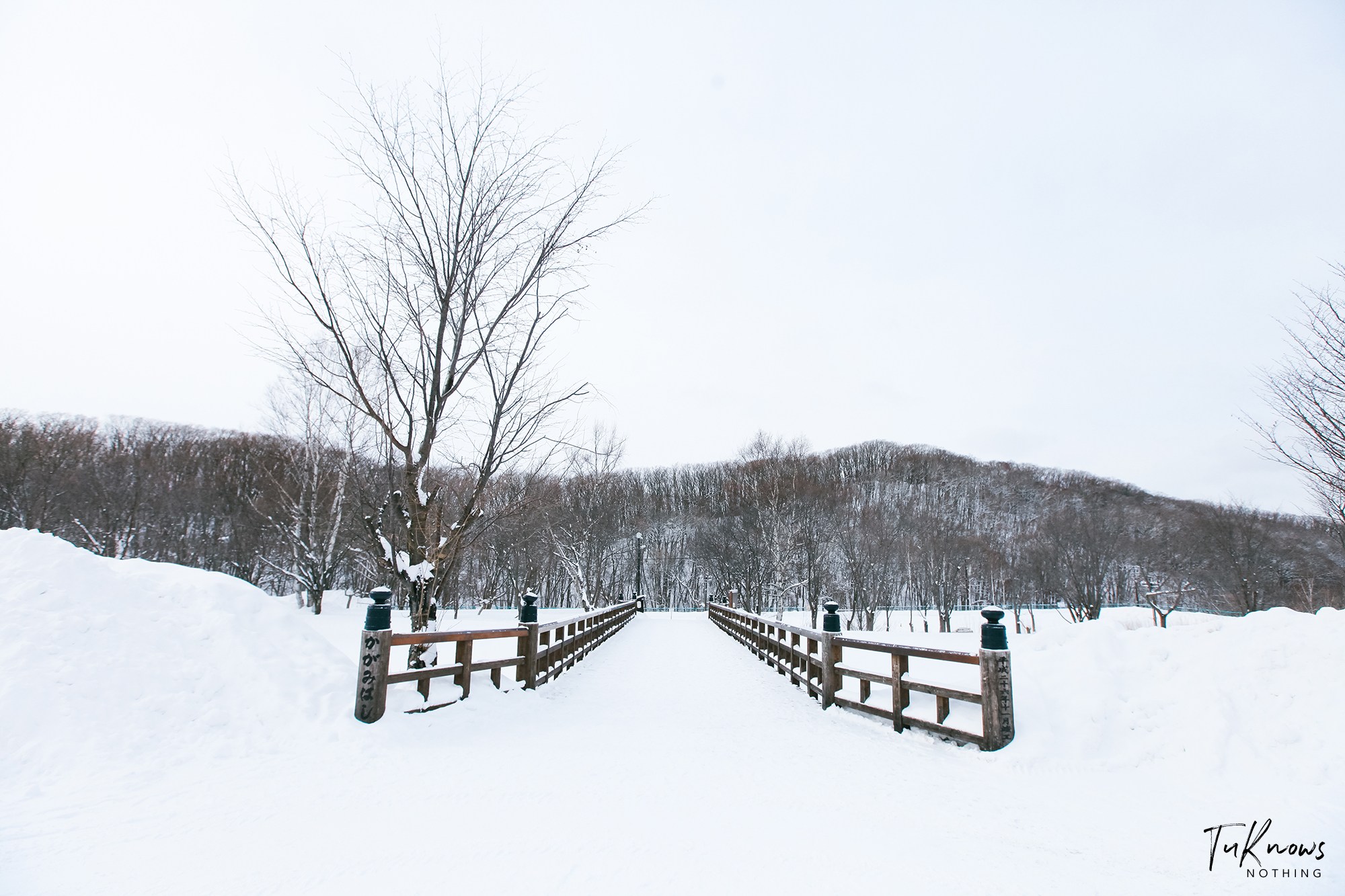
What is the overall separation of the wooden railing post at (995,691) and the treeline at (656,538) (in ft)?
36.2

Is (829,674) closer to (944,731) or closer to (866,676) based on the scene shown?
(866,676)

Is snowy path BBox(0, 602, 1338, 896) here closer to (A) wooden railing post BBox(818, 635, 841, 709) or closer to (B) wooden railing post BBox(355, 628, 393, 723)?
(B) wooden railing post BBox(355, 628, 393, 723)

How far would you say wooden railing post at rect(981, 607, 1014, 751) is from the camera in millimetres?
4332

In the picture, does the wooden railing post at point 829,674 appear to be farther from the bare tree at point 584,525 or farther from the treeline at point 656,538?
the bare tree at point 584,525

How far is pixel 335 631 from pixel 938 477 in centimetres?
6532

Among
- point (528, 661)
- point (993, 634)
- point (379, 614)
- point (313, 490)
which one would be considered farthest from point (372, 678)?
point (313, 490)

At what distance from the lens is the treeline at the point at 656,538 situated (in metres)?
23.9

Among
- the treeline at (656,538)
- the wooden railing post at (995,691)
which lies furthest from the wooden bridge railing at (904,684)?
the treeline at (656,538)

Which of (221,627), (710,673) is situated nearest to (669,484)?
(710,673)

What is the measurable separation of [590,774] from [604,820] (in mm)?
859

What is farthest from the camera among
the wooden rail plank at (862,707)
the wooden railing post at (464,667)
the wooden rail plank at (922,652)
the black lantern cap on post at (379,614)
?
the wooden railing post at (464,667)

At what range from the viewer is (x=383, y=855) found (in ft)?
8.65

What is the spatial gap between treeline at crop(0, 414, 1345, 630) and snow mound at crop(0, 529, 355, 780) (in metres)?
8.20

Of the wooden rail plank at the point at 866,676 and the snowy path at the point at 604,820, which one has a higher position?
the wooden rail plank at the point at 866,676
